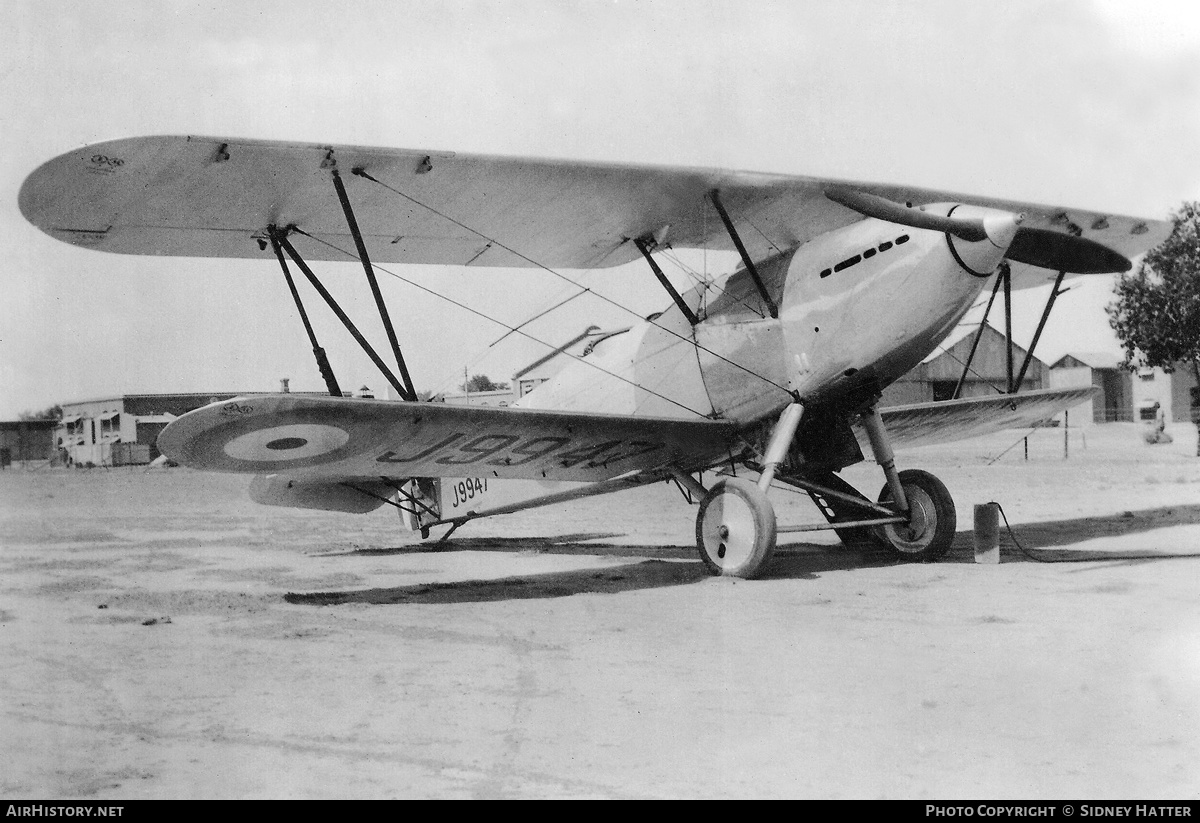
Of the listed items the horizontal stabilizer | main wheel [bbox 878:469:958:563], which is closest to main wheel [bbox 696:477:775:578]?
main wheel [bbox 878:469:958:563]

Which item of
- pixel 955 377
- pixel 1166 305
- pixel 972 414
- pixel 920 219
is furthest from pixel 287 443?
pixel 955 377

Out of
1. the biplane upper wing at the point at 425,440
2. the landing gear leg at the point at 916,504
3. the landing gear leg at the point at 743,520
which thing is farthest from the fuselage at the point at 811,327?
the landing gear leg at the point at 916,504

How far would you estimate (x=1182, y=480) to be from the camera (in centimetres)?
2103

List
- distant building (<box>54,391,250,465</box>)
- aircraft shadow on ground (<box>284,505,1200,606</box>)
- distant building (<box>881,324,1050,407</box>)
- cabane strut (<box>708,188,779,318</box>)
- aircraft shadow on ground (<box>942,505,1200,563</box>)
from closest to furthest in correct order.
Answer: aircraft shadow on ground (<box>284,505,1200,606</box>)
cabane strut (<box>708,188,779,318</box>)
aircraft shadow on ground (<box>942,505,1200,563</box>)
distant building (<box>881,324,1050,407</box>)
distant building (<box>54,391,250,465</box>)

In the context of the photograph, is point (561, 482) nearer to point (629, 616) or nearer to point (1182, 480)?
point (629, 616)

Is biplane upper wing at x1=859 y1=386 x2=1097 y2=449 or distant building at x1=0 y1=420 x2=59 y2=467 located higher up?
distant building at x1=0 y1=420 x2=59 y2=467

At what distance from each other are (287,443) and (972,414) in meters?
8.25

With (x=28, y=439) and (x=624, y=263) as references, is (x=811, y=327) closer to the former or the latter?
(x=624, y=263)

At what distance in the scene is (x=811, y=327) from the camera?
8.85 meters

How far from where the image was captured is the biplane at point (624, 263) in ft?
25.3

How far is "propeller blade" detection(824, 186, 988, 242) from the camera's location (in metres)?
7.90

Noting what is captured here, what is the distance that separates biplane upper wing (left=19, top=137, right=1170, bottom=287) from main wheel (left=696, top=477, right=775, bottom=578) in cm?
272

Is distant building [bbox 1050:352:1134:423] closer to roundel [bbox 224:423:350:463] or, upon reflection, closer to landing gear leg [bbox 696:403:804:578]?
landing gear leg [bbox 696:403:804:578]
